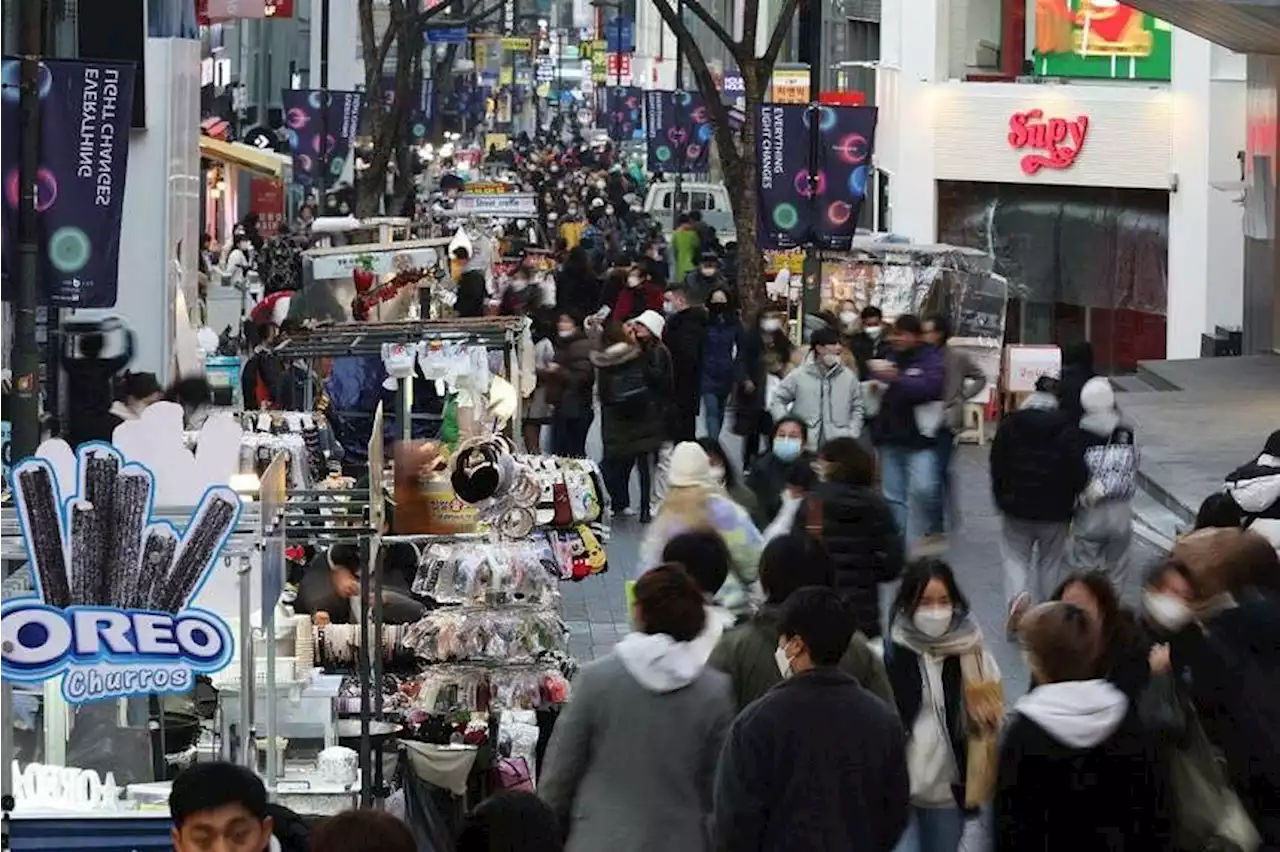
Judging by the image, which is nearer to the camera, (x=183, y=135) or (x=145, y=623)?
(x=145, y=623)

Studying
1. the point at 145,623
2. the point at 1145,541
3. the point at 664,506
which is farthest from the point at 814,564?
the point at 1145,541

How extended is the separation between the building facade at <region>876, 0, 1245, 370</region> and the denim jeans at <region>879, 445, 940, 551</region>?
58.9 ft

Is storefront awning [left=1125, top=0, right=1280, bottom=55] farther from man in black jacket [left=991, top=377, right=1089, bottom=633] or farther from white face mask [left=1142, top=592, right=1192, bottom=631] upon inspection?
white face mask [left=1142, top=592, right=1192, bottom=631]

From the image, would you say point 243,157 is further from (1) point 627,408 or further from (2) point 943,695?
(2) point 943,695

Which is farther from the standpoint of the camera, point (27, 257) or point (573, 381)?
point (573, 381)

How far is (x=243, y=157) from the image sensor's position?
38.4m

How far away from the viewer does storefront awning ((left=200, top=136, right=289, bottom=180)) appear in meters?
37.3

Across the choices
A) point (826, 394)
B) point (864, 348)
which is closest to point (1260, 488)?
point (826, 394)

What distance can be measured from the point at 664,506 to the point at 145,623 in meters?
4.04

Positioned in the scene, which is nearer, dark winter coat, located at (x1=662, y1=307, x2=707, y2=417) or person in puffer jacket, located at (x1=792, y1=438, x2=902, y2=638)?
person in puffer jacket, located at (x1=792, y1=438, x2=902, y2=638)

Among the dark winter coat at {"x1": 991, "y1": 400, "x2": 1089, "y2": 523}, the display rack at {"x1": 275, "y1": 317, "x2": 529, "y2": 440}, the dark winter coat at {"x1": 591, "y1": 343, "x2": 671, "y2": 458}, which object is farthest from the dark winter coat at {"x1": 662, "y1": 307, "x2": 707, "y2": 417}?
the dark winter coat at {"x1": 991, "y1": 400, "x2": 1089, "y2": 523}

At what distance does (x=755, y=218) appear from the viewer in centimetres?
2770

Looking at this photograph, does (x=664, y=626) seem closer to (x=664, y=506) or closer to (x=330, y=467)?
(x=664, y=506)

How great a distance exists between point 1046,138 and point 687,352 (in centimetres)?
1641
